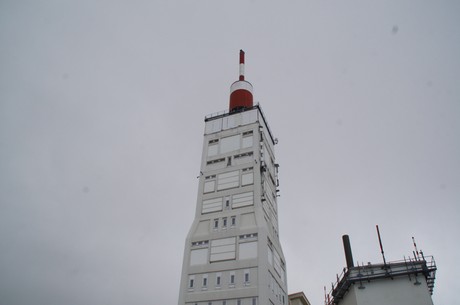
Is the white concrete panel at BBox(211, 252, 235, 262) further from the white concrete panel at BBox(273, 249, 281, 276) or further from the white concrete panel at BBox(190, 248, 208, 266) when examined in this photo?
the white concrete panel at BBox(273, 249, 281, 276)

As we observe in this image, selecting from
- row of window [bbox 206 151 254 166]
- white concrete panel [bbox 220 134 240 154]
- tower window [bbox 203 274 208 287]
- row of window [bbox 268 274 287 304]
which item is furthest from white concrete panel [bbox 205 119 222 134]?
row of window [bbox 268 274 287 304]

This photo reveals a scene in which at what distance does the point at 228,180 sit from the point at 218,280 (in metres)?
13.8

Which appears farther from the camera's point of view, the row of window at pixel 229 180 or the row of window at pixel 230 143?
the row of window at pixel 230 143

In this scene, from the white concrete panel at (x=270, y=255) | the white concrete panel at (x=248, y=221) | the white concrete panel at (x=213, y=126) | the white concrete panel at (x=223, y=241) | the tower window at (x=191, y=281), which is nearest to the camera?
the tower window at (x=191, y=281)

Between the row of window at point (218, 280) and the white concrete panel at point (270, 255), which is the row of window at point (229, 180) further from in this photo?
the row of window at point (218, 280)

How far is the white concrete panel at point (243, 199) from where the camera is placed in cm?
4562

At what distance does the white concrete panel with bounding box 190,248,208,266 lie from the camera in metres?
42.0

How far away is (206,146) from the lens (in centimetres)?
5434

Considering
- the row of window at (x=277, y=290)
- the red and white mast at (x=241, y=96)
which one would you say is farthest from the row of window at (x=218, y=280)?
the red and white mast at (x=241, y=96)

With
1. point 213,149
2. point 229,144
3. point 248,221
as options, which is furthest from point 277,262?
point 213,149

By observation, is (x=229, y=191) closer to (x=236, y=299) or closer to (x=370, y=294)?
(x=236, y=299)

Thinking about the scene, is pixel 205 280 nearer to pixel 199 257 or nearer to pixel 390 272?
pixel 199 257

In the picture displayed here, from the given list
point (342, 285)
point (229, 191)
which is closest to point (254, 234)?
point (229, 191)

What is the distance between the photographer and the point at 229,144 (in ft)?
173
